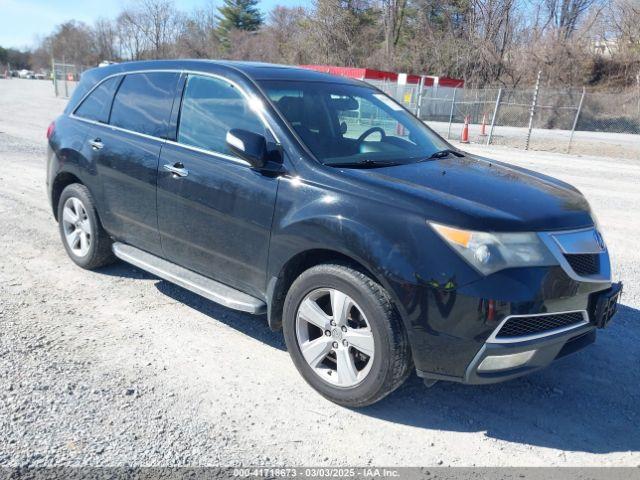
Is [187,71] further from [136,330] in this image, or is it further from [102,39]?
[102,39]

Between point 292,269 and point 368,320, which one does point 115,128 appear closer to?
point 292,269

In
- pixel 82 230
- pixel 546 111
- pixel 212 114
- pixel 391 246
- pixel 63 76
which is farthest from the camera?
pixel 63 76

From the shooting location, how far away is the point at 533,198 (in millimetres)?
3246

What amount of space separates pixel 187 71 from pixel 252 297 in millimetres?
1811

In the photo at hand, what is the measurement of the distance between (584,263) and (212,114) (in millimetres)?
2585

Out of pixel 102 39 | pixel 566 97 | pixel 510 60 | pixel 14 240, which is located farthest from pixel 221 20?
pixel 14 240

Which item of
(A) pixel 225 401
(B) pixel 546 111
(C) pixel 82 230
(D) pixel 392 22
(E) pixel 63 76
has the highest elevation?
(D) pixel 392 22

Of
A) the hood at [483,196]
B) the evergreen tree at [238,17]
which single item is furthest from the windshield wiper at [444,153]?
the evergreen tree at [238,17]

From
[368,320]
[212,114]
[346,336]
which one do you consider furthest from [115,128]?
[368,320]

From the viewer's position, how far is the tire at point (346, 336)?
294cm

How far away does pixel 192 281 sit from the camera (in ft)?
13.0

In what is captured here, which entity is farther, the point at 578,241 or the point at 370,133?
the point at 370,133

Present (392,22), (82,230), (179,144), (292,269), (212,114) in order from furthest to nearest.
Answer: (392,22) → (82,230) → (179,144) → (212,114) → (292,269)

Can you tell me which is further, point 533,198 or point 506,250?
point 533,198
